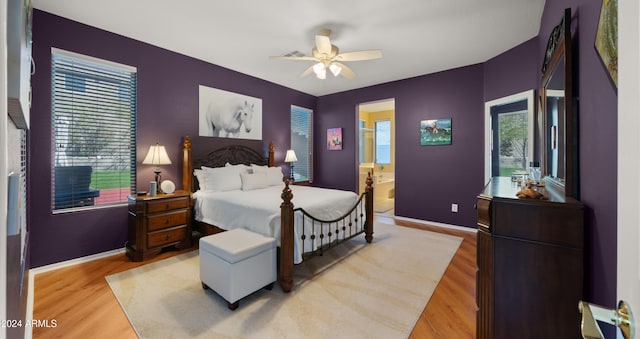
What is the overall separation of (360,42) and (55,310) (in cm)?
390

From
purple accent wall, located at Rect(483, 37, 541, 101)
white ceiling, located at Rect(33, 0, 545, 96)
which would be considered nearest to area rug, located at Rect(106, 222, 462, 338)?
purple accent wall, located at Rect(483, 37, 541, 101)

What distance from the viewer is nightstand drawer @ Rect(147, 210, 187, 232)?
9.70 ft

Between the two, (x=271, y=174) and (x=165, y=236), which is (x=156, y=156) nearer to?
(x=165, y=236)

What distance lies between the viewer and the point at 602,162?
1.08 meters

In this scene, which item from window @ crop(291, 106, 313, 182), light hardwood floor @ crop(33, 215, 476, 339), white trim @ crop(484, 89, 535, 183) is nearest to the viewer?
light hardwood floor @ crop(33, 215, 476, 339)

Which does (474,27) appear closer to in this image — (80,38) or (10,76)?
(10,76)

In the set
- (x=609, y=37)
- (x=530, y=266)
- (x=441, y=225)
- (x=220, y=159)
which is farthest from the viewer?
(x=441, y=225)

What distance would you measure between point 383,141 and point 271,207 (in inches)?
227

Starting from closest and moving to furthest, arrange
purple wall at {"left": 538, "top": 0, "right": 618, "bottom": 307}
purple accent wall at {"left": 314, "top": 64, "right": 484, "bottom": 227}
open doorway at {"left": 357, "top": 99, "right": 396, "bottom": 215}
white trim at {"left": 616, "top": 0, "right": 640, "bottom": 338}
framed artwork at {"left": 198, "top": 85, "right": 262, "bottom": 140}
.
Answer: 1. white trim at {"left": 616, "top": 0, "right": 640, "bottom": 338}
2. purple wall at {"left": 538, "top": 0, "right": 618, "bottom": 307}
3. framed artwork at {"left": 198, "top": 85, "right": 262, "bottom": 140}
4. purple accent wall at {"left": 314, "top": 64, "right": 484, "bottom": 227}
5. open doorway at {"left": 357, "top": 99, "right": 396, "bottom": 215}

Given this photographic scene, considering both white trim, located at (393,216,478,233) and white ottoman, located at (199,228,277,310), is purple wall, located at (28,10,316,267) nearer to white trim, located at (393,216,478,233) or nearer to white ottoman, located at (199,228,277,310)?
white ottoman, located at (199,228,277,310)

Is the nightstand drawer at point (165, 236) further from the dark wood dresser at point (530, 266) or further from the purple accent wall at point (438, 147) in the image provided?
the purple accent wall at point (438, 147)

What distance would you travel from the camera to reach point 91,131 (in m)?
2.93

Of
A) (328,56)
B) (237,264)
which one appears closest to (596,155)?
(237,264)

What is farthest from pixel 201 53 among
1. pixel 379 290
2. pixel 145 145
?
pixel 379 290
